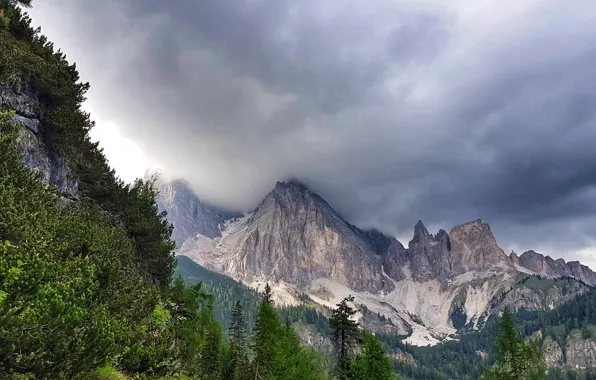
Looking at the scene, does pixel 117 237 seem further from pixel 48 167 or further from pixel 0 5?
pixel 0 5

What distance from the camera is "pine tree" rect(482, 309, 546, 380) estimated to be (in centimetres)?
3503

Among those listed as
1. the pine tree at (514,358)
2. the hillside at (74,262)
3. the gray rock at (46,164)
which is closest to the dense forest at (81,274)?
the hillside at (74,262)

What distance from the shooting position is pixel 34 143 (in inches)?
1217

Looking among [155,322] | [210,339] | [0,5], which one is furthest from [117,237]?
[210,339]

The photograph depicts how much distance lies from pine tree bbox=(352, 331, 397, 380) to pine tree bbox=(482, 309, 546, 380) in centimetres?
916

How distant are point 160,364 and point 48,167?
2210cm

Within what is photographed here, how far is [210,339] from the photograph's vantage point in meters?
56.5

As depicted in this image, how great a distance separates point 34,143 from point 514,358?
4524 centimetres

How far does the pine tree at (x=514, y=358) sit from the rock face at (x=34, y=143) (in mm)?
41357

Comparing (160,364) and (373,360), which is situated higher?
(373,360)

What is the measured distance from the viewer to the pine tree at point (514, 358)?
35031 millimetres

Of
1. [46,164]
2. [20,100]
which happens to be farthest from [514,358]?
[20,100]

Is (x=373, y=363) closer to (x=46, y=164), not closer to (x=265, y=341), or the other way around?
(x=265, y=341)

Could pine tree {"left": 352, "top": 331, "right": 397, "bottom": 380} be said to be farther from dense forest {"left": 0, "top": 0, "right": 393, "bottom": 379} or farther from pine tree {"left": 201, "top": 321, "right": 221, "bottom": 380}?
pine tree {"left": 201, "top": 321, "right": 221, "bottom": 380}
